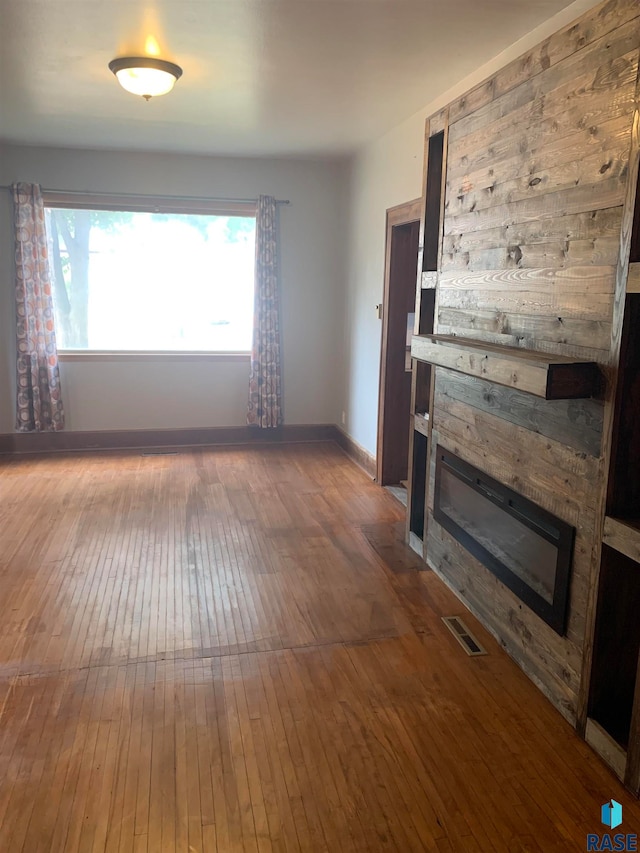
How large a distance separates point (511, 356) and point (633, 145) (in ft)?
2.43

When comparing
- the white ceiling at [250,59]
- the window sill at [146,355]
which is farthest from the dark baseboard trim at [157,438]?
the white ceiling at [250,59]

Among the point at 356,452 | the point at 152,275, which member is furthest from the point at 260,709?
the point at 152,275

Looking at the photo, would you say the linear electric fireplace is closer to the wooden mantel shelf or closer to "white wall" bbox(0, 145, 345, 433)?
the wooden mantel shelf

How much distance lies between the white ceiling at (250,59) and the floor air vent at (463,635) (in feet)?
8.73

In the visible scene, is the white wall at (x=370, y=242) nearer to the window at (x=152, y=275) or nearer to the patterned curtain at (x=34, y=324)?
the window at (x=152, y=275)

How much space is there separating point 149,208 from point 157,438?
2.09 m

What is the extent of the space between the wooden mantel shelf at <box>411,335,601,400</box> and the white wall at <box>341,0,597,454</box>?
5.99 feet

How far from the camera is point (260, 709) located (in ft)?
7.67

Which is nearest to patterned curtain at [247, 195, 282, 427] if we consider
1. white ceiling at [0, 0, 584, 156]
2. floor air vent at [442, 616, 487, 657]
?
white ceiling at [0, 0, 584, 156]

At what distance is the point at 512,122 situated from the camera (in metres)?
2.59

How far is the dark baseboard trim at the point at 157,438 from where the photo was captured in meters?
5.83

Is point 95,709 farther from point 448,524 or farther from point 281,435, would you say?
point 281,435

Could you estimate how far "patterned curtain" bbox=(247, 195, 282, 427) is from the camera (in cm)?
592

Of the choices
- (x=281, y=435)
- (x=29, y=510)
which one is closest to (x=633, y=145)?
(x=29, y=510)
